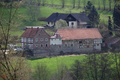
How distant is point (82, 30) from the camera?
52.6 metres

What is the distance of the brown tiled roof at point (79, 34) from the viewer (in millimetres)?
49031

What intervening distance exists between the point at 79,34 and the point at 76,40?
2.62 metres

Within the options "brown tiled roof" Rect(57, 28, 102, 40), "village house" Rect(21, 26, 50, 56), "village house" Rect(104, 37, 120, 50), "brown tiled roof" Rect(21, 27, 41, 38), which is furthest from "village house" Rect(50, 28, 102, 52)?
"brown tiled roof" Rect(21, 27, 41, 38)

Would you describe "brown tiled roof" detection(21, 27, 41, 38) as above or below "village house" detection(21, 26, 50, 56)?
above

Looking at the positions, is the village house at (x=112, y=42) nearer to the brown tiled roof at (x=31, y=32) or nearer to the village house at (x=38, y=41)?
the village house at (x=38, y=41)

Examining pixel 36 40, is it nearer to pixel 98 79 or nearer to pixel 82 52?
pixel 82 52

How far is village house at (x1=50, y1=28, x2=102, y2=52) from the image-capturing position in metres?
47.0

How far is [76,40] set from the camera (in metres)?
48.8

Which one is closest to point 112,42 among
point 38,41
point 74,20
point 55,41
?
point 55,41

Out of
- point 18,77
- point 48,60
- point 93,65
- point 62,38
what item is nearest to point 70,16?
point 62,38

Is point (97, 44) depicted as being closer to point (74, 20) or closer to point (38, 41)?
point (38, 41)

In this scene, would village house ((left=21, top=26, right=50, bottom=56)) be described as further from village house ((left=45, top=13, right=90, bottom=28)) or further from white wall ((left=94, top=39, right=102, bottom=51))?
village house ((left=45, top=13, right=90, bottom=28))

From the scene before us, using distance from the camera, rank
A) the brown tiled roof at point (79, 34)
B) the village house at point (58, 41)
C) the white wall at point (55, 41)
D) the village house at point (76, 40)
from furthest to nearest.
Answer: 1. the brown tiled roof at point (79, 34)
2. the village house at point (76, 40)
3. the white wall at point (55, 41)
4. the village house at point (58, 41)

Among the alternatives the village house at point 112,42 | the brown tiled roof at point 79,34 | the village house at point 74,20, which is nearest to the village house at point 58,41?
the brown tiled roof at point 79,34
